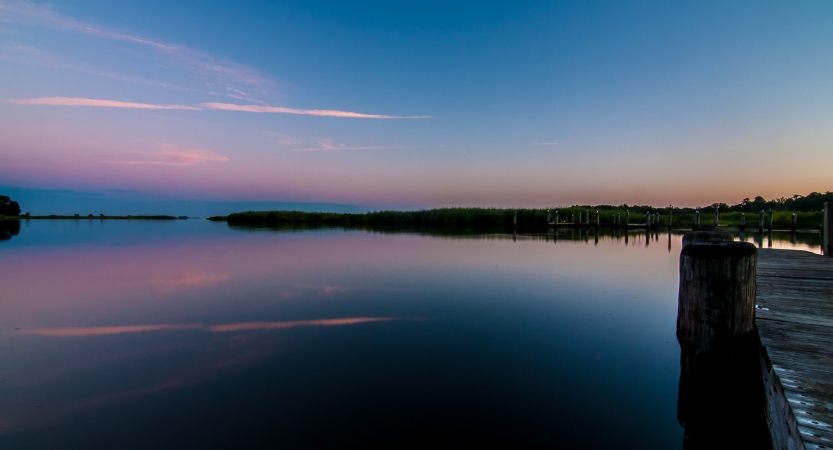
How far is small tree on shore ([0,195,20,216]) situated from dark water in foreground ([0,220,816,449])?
76.7 m

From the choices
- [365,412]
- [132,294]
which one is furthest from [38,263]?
[365,412]

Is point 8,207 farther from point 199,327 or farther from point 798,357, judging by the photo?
point 798,357

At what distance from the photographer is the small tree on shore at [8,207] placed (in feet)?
194

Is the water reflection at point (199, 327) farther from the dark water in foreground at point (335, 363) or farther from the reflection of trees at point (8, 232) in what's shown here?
the reflection of trees at point (8, 232)

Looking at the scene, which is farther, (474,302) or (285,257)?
(285,257)

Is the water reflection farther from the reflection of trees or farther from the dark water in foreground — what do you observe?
the reflection of trees

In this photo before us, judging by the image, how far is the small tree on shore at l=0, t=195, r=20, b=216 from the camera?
5912 cm

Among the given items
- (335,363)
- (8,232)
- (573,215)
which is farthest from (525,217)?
(8,232)

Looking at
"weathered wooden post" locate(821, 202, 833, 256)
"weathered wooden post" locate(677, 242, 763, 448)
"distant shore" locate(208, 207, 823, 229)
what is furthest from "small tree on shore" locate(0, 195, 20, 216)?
"weathered wooden post" locate(821, 202, 833, 256)

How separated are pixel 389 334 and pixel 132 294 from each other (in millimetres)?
5799

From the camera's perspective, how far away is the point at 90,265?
10.9m

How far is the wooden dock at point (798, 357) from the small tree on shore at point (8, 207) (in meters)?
87.5

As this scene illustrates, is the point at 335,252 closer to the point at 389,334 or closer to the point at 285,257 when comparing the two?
the point at 285,257

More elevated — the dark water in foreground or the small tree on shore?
the small tree on shore
